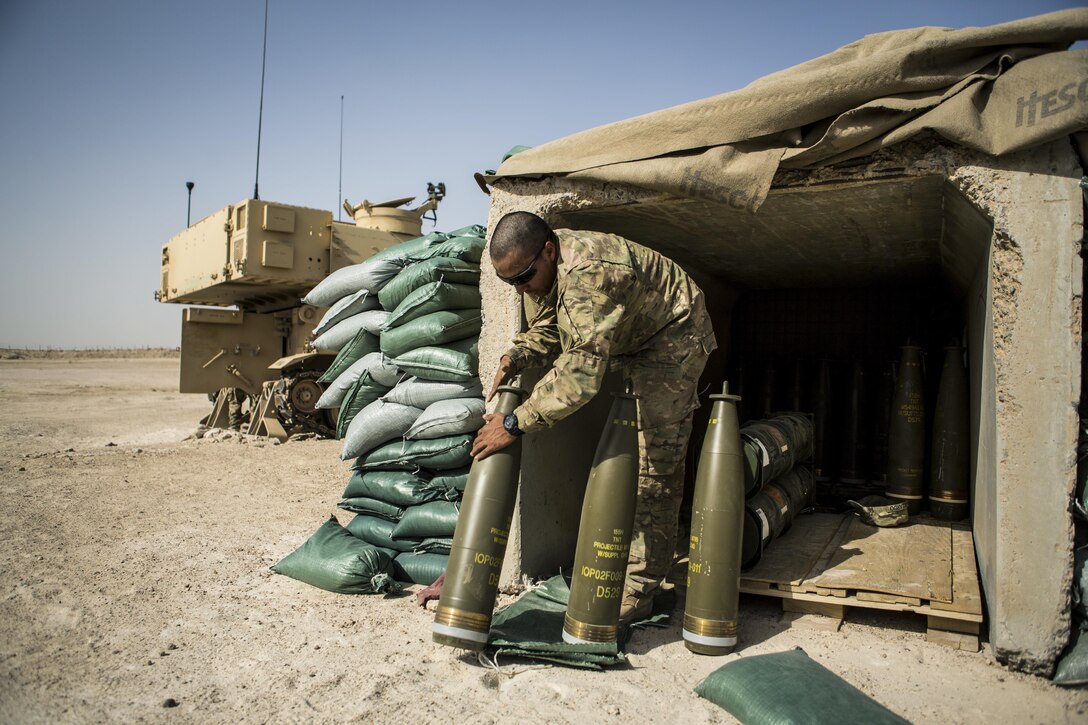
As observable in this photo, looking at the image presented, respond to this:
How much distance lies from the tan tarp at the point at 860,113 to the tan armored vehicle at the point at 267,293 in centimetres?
759

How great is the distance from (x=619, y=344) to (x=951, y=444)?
2.21 metres

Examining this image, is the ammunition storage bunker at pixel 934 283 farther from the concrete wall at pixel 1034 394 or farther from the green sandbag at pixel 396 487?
the green sandbag at pixel 396 487

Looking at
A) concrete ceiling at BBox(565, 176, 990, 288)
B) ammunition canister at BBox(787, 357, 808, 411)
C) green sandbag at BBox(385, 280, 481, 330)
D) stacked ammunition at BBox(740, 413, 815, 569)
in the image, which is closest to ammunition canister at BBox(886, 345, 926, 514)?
stacked ammunition at BBox(740, 413, 815, 569)

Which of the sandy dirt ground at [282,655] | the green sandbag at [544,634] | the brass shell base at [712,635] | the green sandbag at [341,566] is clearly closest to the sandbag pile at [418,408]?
the green sandbag at [341,566]

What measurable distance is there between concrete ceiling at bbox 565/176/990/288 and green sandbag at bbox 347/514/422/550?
1.90 m

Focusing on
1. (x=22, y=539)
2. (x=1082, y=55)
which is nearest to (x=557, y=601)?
(x=1082, y=55)

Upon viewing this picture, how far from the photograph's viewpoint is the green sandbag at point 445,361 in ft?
13.8

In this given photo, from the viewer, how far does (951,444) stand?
4.18m

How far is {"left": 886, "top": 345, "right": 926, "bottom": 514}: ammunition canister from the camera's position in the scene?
4395 mm

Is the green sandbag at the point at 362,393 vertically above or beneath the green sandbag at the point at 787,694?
above

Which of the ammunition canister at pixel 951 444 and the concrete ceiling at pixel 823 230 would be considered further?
the ammunition canister at pixel 951 444

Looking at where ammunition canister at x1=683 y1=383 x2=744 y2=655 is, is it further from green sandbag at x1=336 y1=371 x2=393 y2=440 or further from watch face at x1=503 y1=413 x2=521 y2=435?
green sandbag at x1=336 y1=371 x2=393 y2=440

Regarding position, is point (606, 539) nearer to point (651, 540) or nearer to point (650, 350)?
point (651, 540)

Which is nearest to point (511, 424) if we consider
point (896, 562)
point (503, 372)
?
point (503, 372)
